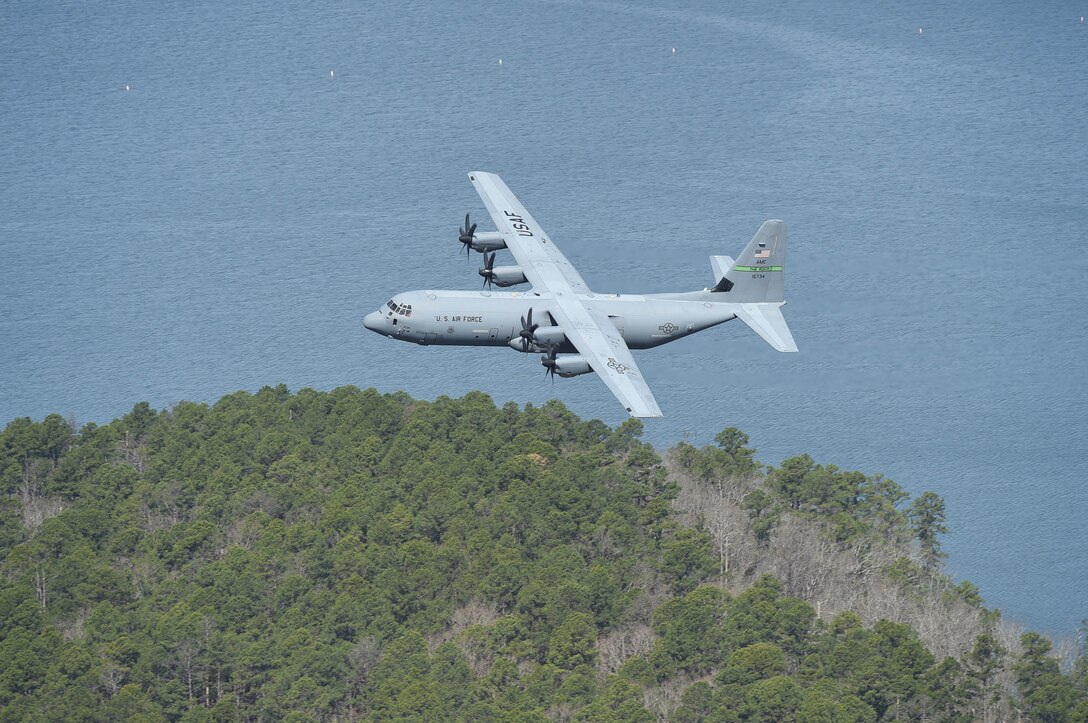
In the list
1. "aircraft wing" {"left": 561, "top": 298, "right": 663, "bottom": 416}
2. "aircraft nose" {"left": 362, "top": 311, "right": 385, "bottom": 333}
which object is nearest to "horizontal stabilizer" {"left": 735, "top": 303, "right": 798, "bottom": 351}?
"aircraft wing" {"left": 561, "top": 298, "right": 663, "bottom": 416}

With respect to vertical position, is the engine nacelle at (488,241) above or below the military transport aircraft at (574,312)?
above

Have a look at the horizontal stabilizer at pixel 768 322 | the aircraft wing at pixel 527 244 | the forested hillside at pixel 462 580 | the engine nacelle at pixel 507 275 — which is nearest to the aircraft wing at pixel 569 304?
the aircraft wing at pixel 527 244

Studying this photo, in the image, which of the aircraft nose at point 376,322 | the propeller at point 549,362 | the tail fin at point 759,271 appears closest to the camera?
the propeller at point 549,362

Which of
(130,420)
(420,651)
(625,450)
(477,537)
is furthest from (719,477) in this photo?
(130,420)

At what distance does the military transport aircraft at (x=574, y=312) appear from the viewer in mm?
136875

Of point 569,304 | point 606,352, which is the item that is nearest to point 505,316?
point 569,304

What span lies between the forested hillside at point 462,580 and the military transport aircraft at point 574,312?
15771 mm

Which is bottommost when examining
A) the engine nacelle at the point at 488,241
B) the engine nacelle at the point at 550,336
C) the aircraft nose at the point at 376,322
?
the engine nacelle at the point at 550,336

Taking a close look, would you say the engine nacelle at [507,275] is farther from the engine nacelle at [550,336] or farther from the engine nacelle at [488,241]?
the engine nacelle at [550,336]

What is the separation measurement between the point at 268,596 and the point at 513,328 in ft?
86.7

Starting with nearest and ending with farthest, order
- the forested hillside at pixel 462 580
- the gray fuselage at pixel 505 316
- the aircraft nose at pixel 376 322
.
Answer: the forested hillside at pixel 462 580 → the gray fuselage at pixel 505 316 → the aircraft nose at pixel 376 322

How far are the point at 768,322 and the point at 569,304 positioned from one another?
50.4 feet

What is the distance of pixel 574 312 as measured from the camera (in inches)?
5497

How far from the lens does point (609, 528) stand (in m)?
148
